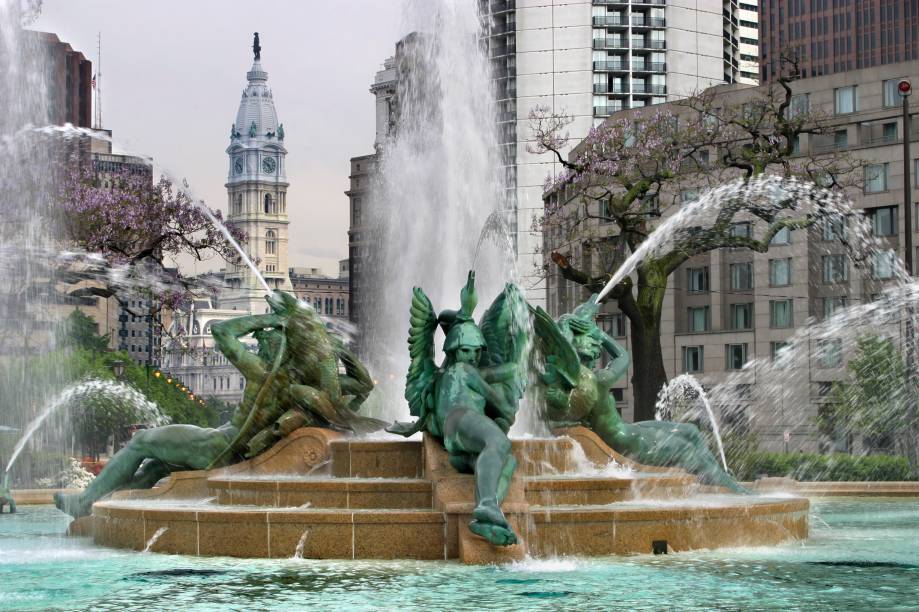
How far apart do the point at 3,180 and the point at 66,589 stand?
72.9 ft

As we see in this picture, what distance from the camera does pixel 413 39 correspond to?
122 ft

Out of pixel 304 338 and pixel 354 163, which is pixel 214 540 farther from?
pixel 354 163

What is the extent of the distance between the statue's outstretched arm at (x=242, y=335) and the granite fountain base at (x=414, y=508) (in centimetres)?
106

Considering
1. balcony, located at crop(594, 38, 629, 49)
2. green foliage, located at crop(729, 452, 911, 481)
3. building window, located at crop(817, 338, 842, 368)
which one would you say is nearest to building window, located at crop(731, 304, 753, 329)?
building window, located at crop(817, 338, 842, 368)

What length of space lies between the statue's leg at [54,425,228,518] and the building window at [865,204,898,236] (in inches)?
2176

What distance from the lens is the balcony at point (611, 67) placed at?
113375 mm

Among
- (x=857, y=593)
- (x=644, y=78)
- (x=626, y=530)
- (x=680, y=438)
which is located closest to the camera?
(x=857, y=593)

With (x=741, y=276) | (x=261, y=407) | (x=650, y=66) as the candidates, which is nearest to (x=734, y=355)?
(x=741, y=276)

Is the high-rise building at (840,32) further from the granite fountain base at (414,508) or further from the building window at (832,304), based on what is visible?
the granite fountain base at (414,508)

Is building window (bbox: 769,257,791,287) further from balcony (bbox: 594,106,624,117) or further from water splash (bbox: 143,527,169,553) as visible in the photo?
water splash (bbox: 143,527,169,553)

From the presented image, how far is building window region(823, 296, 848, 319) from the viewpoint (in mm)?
66994

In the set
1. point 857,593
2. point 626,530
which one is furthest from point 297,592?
point 857,593

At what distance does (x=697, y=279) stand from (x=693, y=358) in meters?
4.33

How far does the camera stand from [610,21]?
11356cm
